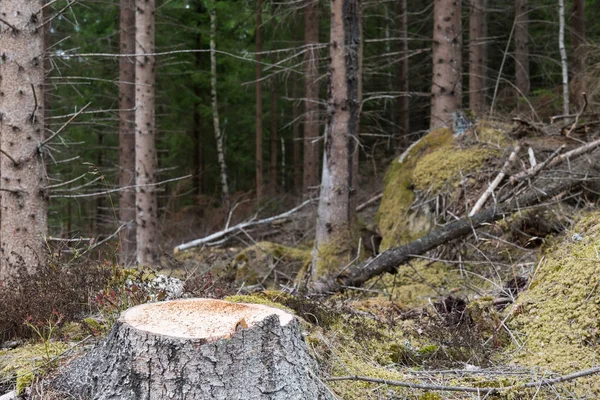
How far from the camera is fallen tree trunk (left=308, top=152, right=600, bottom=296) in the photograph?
5473 millimetres

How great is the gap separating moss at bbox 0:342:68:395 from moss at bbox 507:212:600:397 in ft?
9.13

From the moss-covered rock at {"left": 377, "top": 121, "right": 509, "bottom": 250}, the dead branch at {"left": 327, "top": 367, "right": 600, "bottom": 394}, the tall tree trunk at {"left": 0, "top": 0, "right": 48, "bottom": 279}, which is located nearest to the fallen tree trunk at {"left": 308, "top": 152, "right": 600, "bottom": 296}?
the moss-covered rock at {"left": 377, "top": 121, "right": 509, "bottom": 250}

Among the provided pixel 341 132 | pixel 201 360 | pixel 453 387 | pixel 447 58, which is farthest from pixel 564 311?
pixel 447 58

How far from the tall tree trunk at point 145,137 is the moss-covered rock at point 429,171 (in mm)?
4125

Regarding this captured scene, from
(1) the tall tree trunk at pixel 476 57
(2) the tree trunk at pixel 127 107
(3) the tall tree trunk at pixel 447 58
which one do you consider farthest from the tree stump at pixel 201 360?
(1) the tall tree trunk at pixel 476 57

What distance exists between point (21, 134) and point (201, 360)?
3.37m

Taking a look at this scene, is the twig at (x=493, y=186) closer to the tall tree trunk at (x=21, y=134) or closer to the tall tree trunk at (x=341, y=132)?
the tall tree trunk at (x=341, y=132)

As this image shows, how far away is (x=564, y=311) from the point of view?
3666 millimetres

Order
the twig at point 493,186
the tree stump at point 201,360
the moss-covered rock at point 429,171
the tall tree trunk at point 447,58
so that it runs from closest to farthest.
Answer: the tree stump at point 201,360, the twig at point 493,186, the moss-covered rock at point 429,171, the tall tree trunk at point 447,58

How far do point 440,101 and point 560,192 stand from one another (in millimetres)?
3433

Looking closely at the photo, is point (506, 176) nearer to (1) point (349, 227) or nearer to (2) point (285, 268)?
(1) point (349, 227)

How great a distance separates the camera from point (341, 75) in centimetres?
692

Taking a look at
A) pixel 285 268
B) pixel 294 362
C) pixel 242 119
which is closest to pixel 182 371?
pixel 294 362

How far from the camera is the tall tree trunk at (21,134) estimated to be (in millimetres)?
4770
